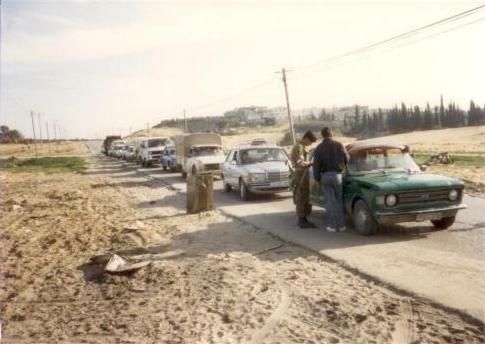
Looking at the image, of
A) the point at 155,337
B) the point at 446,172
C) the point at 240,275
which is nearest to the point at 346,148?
the point at 240,275

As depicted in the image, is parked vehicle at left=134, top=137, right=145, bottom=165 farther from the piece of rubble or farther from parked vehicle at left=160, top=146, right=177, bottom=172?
the piece of rubble

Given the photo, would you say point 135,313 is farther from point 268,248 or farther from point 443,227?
point 443,227

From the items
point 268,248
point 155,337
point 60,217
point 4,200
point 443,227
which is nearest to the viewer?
point 155,337

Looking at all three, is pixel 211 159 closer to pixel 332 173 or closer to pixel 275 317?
pixel 332 173

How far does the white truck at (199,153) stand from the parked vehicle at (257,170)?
3348 mm

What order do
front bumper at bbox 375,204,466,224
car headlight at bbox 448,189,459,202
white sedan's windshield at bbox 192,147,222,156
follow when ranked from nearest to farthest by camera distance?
front bumper at bbox 375,204,466,224 < car headlight at bbox 448,189,459,202 < white sedan's windshield at bbox 192,147,222,156

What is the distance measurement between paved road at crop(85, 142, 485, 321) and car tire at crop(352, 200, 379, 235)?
13cm

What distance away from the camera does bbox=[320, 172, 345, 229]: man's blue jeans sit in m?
9.05

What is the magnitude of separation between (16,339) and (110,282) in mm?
1782

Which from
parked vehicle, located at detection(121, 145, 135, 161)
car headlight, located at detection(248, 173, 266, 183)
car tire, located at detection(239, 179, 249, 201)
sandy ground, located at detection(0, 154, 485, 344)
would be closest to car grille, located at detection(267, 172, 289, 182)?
car headlight, located at detection(248, 173, 266, 183)

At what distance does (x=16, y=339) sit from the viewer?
204 inches

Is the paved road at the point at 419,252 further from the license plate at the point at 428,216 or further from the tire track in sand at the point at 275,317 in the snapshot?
the tire track in sand at the point at 275,317

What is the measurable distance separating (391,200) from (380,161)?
1.25m

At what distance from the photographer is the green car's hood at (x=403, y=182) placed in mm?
8312
